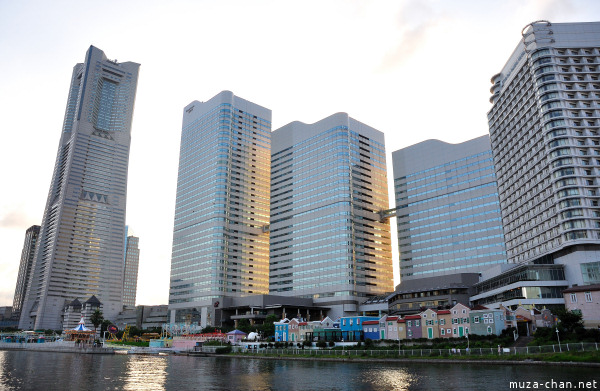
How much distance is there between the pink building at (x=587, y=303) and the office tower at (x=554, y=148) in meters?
12.4

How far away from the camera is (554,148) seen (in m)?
127

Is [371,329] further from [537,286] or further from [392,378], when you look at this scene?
[392,378]

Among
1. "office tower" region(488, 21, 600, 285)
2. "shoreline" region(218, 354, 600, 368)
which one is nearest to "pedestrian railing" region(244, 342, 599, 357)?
"shoreline" region(218, 354, 600, 368)

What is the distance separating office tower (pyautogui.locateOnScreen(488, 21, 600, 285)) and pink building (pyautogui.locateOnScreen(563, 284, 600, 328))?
1240cm

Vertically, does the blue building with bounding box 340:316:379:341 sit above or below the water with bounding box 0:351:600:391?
above

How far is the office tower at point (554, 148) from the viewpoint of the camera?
120 m

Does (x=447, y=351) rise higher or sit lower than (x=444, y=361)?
higher

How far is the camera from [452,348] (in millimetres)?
92438

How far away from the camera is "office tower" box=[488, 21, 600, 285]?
392 feet

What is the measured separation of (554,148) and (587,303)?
154ft

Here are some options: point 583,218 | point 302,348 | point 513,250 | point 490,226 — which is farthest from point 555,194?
point 302,348

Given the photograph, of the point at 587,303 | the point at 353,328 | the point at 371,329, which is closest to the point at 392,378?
the point at 587,303

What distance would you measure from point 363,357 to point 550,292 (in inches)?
2306

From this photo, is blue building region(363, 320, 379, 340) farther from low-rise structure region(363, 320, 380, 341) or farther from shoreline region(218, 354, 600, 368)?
shoreline region(218, 354, 600, 368)
